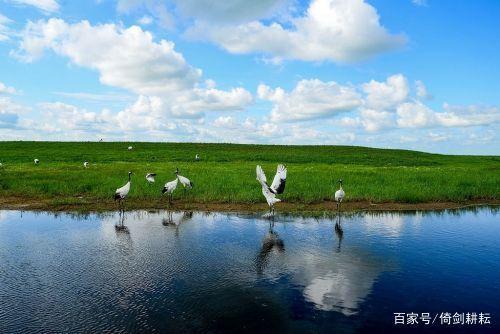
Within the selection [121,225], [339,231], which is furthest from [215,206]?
[339,231]

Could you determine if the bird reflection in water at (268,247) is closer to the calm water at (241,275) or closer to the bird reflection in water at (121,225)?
the calm water at (241,275)

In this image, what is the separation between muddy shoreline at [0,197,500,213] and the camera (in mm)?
22522

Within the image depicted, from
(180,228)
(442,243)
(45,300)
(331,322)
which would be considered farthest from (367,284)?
(180,228)

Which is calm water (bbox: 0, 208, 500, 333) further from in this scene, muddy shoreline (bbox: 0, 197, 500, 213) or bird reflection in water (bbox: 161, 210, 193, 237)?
muddy shoreline (bbox: 0, 197, 500, 213)

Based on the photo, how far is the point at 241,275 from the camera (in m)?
11.8

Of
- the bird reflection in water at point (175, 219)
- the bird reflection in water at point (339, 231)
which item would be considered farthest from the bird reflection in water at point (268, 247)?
the bird reflection in water at point (175, 219)

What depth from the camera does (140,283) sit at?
11.1 meters

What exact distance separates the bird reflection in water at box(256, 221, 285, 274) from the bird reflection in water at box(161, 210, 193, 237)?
379 centimetres

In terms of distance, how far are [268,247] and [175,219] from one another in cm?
656

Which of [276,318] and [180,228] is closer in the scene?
[276,318]

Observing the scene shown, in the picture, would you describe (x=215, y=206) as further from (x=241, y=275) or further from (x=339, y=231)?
(x=241, y=275)

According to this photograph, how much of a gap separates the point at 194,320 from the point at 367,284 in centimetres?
479

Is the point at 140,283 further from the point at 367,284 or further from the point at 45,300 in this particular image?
the point at 367,284

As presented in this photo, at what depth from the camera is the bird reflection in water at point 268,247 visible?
12852mm
